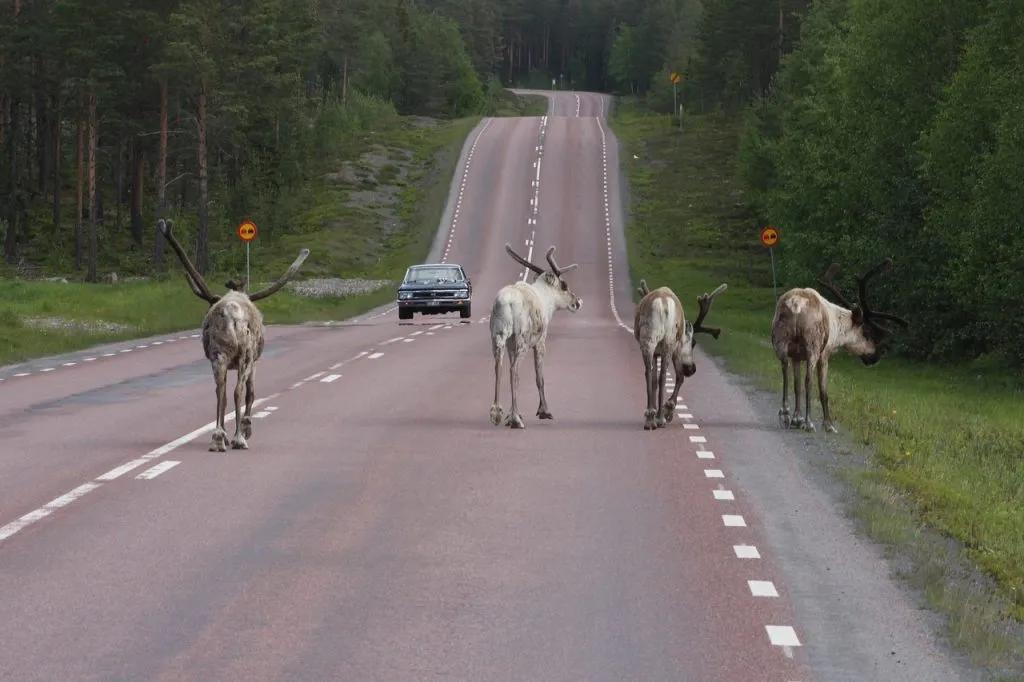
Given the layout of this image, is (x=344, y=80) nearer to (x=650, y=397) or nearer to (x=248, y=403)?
(x=650, y=397)

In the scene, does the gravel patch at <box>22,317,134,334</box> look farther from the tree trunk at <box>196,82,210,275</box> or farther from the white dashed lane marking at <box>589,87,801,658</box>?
the tree trunk at <box>196,82,210,275</box>

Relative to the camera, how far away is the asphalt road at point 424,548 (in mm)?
8086

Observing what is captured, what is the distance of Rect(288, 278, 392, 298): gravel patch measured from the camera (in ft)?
210

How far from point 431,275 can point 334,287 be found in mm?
18334

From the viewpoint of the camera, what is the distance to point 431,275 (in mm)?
50312

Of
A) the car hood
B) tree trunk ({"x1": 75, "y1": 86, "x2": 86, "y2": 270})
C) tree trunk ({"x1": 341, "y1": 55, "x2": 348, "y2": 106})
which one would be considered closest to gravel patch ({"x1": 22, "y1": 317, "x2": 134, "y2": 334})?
the car hood

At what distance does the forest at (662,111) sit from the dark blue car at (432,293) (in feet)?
32.5

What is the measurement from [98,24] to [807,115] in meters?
32.8

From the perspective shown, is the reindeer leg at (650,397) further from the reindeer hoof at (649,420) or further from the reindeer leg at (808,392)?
the reindeer leg at (808,392)

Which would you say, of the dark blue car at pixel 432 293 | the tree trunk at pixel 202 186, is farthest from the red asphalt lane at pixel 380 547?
the tree trunk at pixel 202 186

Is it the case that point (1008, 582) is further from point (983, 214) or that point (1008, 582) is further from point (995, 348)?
point (995, 348)

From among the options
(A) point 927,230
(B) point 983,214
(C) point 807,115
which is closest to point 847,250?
(A) point 927,230

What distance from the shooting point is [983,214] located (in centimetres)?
3341

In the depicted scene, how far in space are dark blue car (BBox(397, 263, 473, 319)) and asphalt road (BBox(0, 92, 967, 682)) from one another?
2535 cm
